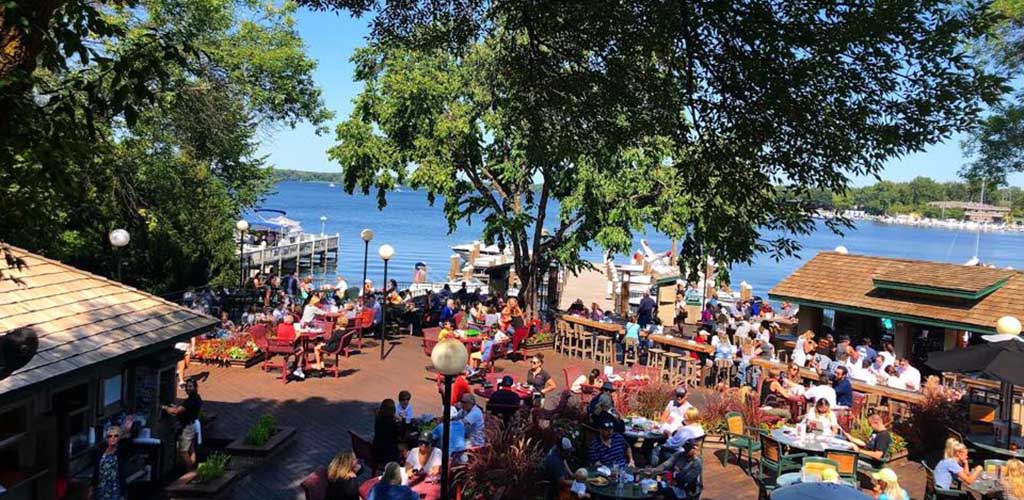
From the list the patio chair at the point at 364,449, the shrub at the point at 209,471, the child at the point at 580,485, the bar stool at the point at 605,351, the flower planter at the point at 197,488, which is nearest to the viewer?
the child at the point at 580,485

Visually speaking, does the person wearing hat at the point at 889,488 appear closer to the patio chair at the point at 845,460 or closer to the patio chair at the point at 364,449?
the patio chair at the point at 845,460

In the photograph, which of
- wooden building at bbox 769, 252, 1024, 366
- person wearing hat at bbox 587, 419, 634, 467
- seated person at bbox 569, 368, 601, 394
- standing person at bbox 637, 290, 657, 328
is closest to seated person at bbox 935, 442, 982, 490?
person wearing hat at bbox 587, 419, 634, 467

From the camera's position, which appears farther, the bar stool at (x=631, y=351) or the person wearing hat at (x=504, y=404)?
the bar stool at (x=631, y=351)

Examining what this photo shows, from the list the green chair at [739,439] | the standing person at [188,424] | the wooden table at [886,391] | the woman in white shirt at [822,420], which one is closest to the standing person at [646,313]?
the wooden table at [886,391]

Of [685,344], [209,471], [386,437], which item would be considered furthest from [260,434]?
[685,344]

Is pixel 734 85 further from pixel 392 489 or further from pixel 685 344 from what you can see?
pixel 685 344

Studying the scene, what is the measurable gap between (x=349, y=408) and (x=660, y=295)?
16326 millimetres

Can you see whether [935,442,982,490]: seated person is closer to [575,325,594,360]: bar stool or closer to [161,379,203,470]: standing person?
[161,379,203,470]: standing person

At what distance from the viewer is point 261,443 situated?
10.6 metres

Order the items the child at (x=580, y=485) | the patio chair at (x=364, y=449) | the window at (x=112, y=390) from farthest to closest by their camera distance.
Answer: the window at (x=112, y=390)
the patio chair at (x=364, y=449)
the child at (x=580, y=485)

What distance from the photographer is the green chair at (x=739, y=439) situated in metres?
10.9

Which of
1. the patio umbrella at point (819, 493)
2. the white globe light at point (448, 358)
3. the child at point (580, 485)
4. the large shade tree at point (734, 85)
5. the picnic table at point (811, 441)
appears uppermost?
the large shade tree at point (734, 85)

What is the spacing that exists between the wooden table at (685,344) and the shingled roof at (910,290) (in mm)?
3724

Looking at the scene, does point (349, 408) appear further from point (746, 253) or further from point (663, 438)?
point (746, 253)
